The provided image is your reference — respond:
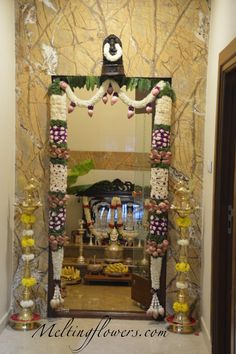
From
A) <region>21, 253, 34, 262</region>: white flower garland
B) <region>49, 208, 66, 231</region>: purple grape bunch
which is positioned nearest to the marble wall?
<region>49, 208, 66, 231</region>: purple grape bunch

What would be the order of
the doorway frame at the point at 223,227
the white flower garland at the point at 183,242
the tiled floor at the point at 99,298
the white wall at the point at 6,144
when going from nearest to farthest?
Result: the doorway frame at the point at 223,227 < the white wall at the point at 6,144 < the white flower garland at the point at 183,242 < the tiled floor at the point at 99,298

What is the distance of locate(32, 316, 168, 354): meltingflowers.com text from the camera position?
13.0 feet

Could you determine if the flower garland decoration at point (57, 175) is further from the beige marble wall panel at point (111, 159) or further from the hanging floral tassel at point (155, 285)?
the beige marble wall panel at point (111, 159)

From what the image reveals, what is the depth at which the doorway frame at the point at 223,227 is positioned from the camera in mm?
3502

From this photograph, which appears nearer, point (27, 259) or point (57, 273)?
point (27, 259)

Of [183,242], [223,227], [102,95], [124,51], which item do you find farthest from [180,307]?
[124,51]

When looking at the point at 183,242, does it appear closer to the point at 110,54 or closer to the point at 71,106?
the point at 71,106

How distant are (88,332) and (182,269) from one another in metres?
0.88

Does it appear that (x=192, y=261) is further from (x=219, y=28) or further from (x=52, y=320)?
(x=219, y=28)

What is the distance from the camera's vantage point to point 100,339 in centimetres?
390

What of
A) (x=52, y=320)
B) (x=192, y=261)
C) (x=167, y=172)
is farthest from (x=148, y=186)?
(x=52, y=320)

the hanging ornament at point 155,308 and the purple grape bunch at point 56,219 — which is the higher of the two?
the purple grape bunch at point 56,219

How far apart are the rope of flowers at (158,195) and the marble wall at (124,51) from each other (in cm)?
17

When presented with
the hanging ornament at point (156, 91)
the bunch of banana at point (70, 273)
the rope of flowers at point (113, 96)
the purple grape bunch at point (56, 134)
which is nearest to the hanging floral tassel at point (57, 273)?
the bunch of banana at point (70, 273)
